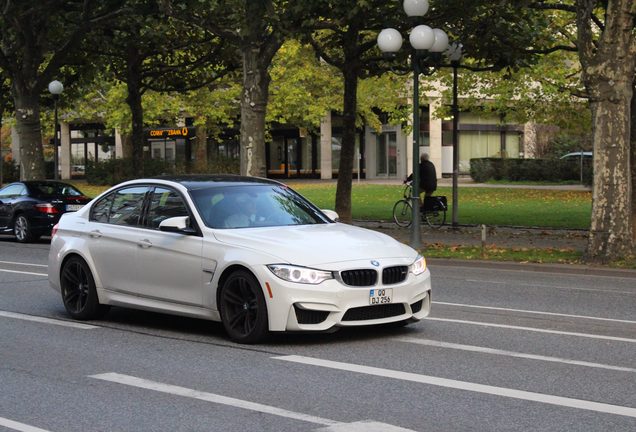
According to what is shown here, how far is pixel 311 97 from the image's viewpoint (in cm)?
5503

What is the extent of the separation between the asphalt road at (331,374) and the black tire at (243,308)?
0.14 m

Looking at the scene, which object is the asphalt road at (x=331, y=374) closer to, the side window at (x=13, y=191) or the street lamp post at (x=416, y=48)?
the street lamp post at (x=416, y=48)

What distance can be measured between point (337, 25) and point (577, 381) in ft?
57.1

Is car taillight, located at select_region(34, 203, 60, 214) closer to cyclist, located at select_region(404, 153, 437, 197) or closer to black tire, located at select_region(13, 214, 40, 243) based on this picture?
black tire, located at select_region(13, 214, 40, 243)

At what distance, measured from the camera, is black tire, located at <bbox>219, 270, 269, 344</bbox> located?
9.26m

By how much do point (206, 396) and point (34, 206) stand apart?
1808 centimetres

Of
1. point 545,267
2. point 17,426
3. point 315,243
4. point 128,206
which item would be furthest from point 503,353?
point 545,267

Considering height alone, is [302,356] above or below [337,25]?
below

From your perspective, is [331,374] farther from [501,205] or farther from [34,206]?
[501,205]

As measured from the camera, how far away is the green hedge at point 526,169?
5391cm

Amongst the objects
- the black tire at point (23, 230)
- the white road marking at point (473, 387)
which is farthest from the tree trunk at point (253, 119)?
the white road marking at point (473, 387)

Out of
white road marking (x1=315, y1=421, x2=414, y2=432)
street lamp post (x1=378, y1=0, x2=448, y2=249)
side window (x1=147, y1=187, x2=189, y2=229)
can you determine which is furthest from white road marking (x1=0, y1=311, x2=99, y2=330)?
street lamp post (x1=378, y1=0, x2=448, y2=249)

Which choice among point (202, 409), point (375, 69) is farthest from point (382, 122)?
point (202, 409)

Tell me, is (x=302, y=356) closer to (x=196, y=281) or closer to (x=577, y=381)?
(x=196, y=281)
